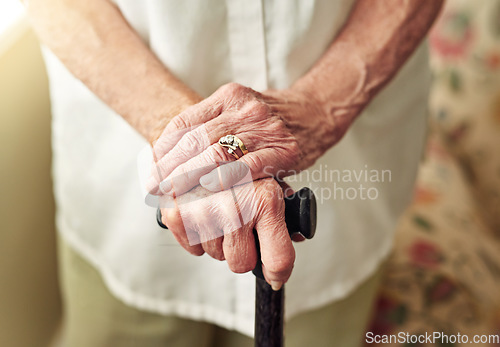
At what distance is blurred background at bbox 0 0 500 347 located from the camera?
57 centimetres

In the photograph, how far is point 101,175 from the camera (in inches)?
21.5

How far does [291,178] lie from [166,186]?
0.34 ft

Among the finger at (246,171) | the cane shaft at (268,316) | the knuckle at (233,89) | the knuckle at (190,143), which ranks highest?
the knuckle at (233,89)

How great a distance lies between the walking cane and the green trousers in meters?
0.22

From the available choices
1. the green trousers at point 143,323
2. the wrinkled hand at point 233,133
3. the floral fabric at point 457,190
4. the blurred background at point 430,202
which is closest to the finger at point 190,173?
the wrinkled hand at point 233,133

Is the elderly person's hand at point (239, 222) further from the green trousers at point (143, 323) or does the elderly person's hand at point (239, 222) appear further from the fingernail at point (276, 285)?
the green trousers at point (143, 323)

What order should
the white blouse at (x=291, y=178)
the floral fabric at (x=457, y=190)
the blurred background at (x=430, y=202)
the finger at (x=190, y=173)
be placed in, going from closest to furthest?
1. the finger at (x=190, y=173)
2. the white blouse at (x=291, y=178)
3. the blurred background at (x=430, y=202)
4. the floral fabric at (x=457, y=190)

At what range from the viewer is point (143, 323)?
61 centimetres

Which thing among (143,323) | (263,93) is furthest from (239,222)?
(143,323)

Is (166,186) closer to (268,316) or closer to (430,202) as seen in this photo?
(268,316)

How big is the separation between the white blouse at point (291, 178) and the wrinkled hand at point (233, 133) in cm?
3

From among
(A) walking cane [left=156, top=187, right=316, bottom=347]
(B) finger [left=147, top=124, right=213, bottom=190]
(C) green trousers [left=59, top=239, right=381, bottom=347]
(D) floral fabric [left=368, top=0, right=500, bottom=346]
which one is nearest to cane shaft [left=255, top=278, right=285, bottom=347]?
(A) walking cane [left=156, top=187, right=316, bottom=347]

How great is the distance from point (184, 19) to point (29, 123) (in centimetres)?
40

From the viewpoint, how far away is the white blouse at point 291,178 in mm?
410
